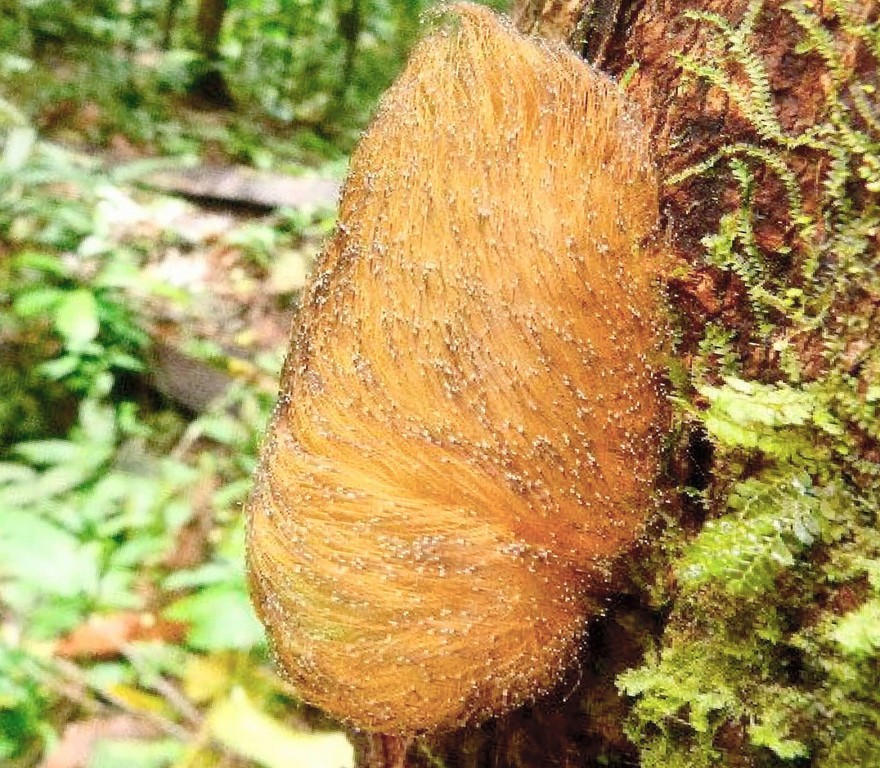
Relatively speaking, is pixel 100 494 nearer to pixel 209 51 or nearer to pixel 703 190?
pixel 703 190

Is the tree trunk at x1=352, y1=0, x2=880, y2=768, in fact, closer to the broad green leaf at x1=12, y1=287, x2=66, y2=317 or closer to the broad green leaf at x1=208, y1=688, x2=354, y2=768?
the broad green leaf at x1=208, y1=688, x2=354, y2=768

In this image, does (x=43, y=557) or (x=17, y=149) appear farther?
(x=17, y=149)

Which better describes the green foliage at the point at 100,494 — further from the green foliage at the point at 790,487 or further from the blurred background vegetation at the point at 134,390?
the green foliage at the point at 790,487

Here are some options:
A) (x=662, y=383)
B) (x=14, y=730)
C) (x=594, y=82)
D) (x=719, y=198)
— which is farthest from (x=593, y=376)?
(x=14, y=730)

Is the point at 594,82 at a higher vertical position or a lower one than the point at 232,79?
higher

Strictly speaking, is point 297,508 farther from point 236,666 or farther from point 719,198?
point 236,666

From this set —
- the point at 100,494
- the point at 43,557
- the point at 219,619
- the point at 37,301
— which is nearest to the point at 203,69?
the point at 37,301

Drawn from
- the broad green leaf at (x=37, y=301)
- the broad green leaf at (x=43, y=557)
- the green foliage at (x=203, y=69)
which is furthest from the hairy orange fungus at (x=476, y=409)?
the green foliage at (x=203, y=69)
